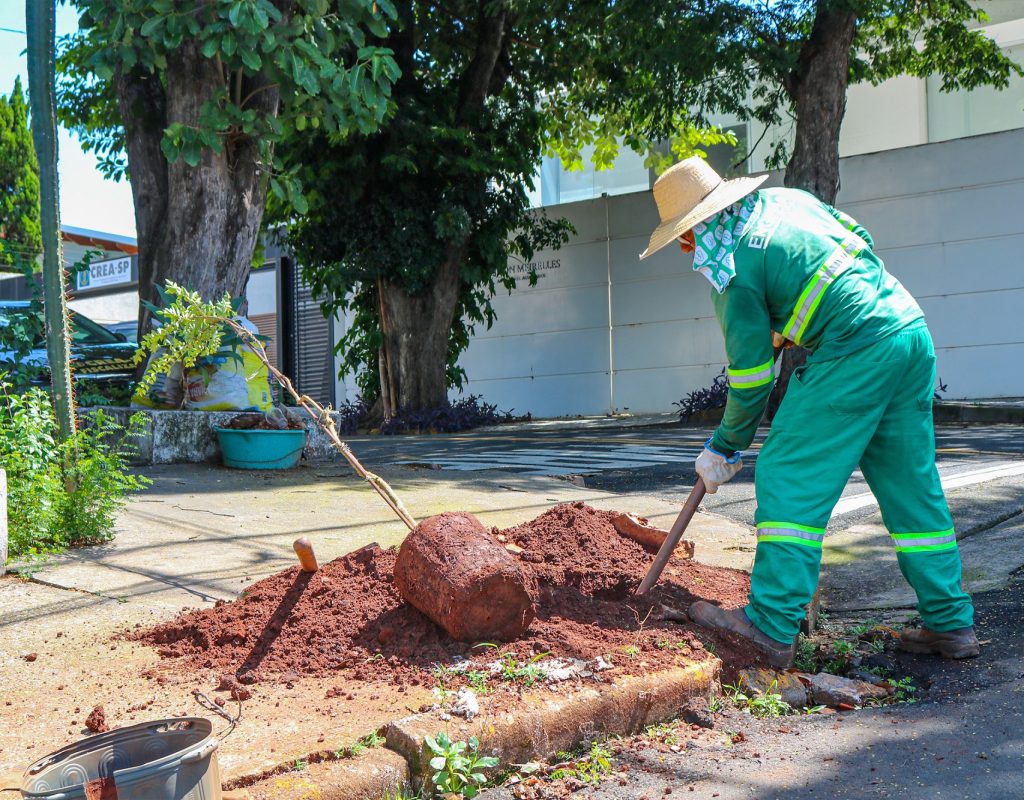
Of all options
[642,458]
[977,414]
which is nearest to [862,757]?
[642,458]

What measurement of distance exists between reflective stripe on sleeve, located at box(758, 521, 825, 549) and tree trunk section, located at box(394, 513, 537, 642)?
801 mm

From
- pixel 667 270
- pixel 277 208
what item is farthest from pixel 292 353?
pixel 667 270

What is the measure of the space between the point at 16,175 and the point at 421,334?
13362mm

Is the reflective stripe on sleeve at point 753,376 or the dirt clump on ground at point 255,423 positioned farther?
the dirt clump on ground at point 255,423

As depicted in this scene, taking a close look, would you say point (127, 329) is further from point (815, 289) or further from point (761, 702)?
point (761, 702)

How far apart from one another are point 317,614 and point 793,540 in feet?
5.11

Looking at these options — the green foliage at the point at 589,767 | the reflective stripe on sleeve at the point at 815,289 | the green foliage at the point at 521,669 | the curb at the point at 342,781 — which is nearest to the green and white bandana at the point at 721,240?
the reflective stripe on sleeve at the point at 815,289

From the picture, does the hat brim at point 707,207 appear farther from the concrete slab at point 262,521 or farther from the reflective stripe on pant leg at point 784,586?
the concrete slab at point 262,521

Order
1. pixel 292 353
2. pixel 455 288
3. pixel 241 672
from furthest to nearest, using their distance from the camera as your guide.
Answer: pixel 292 353, pixel 455 288, pixel 241 672

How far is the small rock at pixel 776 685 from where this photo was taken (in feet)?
10.5

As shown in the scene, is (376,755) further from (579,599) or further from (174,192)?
(174,192)

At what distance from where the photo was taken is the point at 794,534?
331cm

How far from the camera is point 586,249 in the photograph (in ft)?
57.2

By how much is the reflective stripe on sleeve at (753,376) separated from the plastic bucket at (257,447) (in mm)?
4696
